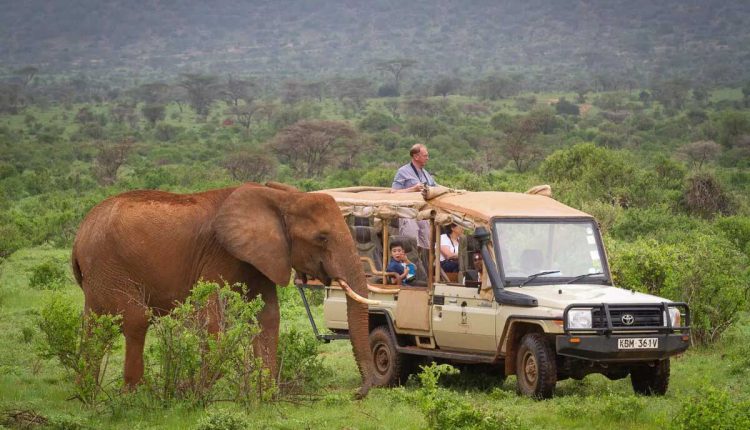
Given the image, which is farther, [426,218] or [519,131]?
[519,131]

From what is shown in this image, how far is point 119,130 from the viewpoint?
79250 mm

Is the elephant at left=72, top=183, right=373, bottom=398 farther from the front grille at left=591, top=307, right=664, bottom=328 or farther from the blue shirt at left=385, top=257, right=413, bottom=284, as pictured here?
the front grille at left=591, top=307, right=664, bottom=328

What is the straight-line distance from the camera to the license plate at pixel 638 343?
389 inches

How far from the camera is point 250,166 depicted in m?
48.6

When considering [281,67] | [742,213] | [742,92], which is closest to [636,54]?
[281,67]

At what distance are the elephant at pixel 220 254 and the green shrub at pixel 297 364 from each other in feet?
1.51

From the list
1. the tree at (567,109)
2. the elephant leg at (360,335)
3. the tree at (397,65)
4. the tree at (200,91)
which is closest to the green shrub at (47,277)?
the elephant leg at (360,335)

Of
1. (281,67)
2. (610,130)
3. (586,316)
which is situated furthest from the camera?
(281,67)

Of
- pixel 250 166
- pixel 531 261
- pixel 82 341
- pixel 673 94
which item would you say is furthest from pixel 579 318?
pixel 673 94

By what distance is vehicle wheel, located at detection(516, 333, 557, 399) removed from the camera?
33.0 ft

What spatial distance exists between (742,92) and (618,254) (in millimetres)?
90273

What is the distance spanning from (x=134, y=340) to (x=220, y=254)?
972 mm

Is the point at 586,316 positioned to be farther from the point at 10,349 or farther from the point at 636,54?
the point at 636,54

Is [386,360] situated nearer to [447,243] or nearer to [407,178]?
[447,243]
